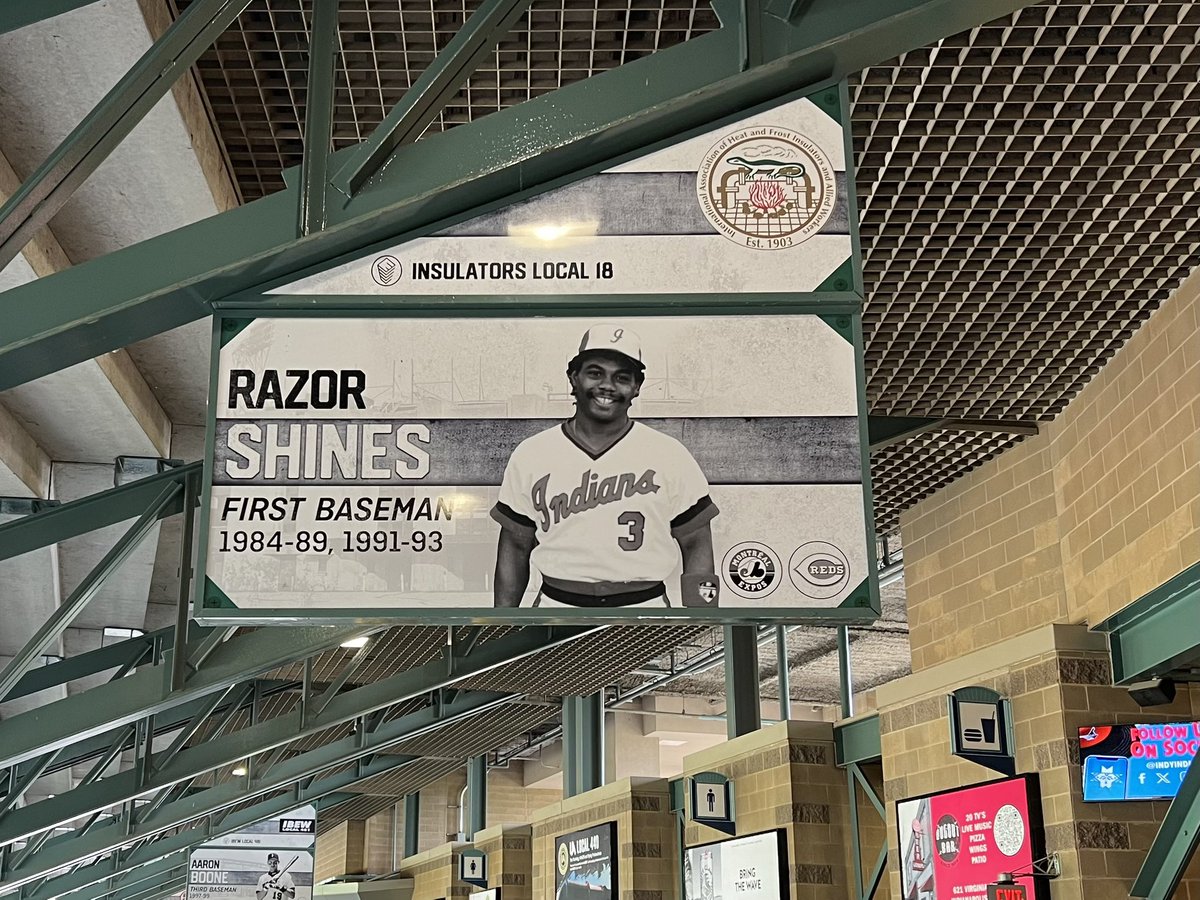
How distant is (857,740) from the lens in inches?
408

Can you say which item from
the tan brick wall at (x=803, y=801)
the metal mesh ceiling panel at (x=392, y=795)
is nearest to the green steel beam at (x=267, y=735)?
the tan brick wall at (x=803, y=801)

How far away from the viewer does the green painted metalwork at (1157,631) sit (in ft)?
19.9

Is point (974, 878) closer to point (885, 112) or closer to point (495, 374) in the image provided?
point (885, 112)

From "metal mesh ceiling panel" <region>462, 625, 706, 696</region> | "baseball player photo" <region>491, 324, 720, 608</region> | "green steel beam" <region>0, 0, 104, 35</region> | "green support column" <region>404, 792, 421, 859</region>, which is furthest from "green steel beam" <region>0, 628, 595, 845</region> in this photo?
"green support column" <region>404, 792, 421, 859</region>

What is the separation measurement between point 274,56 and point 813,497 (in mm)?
2409

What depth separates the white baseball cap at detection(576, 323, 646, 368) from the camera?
10.6 feet

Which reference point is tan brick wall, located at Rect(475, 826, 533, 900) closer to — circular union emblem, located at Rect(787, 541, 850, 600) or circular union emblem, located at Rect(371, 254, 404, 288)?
circular union emblem, located at Rect(371, 254, 404, 288)

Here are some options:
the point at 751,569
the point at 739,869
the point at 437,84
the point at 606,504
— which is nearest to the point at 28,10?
the point at 437,84

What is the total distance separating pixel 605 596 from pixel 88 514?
3857 mm

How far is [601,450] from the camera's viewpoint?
124 inches

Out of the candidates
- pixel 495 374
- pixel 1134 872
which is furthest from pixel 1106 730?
pixel 495 374

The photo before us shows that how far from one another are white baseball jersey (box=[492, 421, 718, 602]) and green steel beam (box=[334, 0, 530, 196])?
2.69ft

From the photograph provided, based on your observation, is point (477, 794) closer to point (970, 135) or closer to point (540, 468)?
point (970, 135)

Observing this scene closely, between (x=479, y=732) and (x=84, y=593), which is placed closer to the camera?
(x=84, y=593)
